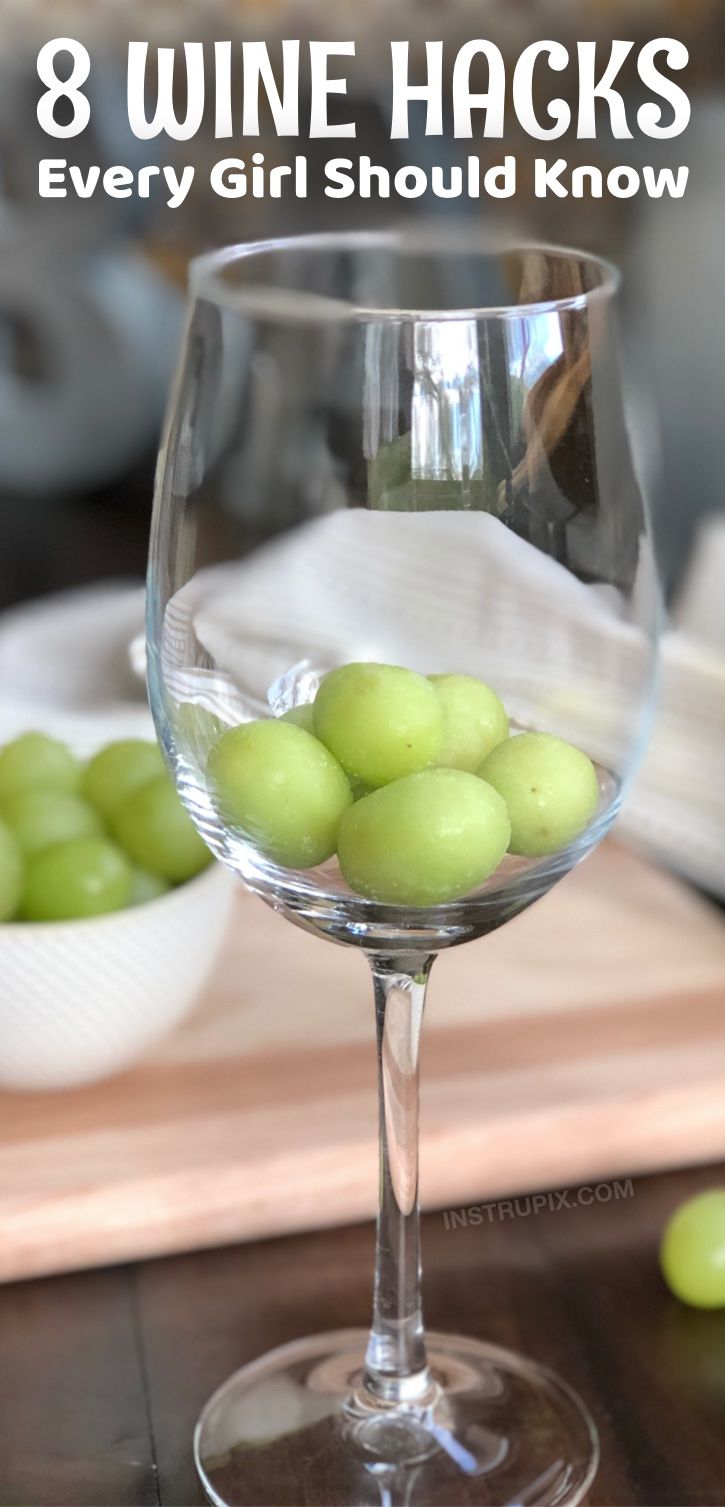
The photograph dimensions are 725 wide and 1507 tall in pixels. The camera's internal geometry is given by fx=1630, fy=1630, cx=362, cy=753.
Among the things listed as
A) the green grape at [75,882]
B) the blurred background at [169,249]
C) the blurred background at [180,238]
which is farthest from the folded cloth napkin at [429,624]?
the blurred background at [180,238]

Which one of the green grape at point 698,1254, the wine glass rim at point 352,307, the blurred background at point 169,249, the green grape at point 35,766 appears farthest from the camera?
the blurred background at point 169,249

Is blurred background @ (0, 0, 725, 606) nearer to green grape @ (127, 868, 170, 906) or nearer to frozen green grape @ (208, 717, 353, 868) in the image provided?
green grape @ (127, 868, 170, 906)

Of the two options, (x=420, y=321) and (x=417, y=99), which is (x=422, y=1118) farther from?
(x=417, y=99)

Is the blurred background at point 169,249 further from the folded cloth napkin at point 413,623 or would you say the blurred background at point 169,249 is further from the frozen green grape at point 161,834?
the folded cloth napkin at point 413,623

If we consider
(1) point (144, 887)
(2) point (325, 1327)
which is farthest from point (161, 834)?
(2) point (325, 1327)

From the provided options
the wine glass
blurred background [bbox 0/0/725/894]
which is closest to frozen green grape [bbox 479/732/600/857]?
the wine glass

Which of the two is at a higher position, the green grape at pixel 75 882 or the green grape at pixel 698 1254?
the green grape at pixel 75 882

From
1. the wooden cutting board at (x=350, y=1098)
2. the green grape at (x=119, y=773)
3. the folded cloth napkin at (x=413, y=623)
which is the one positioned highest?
the folded cloth napkin at (x=413, y=623)
